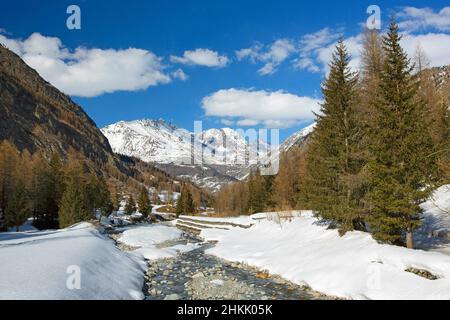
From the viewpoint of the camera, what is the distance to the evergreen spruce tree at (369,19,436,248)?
17.3 meters

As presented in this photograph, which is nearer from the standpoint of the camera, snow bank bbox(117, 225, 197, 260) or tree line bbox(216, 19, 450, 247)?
tree line bbox(216, 19, 450, 247)

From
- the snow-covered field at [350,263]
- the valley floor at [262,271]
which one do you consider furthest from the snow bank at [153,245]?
the snow-covered field at [350,263]

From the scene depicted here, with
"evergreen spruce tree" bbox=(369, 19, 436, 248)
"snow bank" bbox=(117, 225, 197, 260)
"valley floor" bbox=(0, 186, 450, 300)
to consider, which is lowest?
"snow bank" bbox=(117, 225, 197, 260)

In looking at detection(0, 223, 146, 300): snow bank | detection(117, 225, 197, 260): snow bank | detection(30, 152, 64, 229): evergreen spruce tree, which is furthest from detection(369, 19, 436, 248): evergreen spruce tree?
detection(30, 152, 64, 229): evergreen spruce tree

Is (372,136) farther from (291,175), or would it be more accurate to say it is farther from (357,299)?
(291,175)

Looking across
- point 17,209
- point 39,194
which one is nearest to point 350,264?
point 17,209

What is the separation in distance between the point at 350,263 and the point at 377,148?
638cm

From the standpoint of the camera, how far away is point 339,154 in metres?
24.3

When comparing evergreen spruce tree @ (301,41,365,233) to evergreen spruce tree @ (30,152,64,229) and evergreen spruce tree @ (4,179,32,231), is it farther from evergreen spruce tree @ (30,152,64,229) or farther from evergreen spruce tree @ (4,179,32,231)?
evergreen spruce tree @ (30,152,64,229)

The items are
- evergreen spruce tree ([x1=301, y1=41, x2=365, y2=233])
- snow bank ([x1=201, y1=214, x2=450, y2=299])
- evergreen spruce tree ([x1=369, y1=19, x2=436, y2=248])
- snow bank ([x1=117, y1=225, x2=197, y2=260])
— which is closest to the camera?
snow bank ([x1=201, y1=214, x2=450, y2=299])

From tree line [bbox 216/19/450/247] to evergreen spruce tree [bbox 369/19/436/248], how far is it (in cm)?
5

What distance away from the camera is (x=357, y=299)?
549 inches
